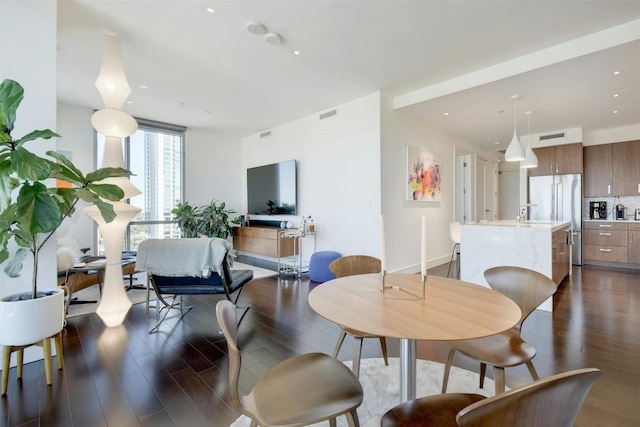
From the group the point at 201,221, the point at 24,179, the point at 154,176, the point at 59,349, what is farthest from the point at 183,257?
the point at 154,176

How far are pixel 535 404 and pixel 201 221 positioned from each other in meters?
6.34

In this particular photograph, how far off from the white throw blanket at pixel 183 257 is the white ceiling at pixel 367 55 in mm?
2180

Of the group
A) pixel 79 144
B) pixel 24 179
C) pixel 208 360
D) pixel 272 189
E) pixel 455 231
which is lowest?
pixel 208 360

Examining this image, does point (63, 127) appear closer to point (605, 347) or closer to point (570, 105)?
point (605, 347)

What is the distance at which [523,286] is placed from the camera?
1.88 metres

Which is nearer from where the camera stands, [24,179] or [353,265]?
[24,179]

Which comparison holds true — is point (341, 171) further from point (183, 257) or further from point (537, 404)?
point (537, 404)

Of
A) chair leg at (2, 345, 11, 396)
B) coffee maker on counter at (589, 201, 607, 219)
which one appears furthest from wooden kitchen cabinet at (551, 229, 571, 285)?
chair leg at (2, 345, 11, 396)

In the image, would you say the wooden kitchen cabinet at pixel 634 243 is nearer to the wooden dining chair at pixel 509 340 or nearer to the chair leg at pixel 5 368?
the wooden dining chair at pixel 509 340

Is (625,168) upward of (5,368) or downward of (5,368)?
upward

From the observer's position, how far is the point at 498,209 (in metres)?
9.09

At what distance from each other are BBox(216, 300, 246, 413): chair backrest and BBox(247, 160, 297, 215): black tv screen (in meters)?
4.86

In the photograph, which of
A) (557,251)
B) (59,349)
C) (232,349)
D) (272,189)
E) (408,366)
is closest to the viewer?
(232,349)

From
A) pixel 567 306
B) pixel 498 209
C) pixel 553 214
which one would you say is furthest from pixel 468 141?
pixel 567 306
